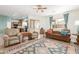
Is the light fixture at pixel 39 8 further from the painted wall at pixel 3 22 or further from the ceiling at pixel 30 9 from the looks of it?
the painted wall at pixel 3 22

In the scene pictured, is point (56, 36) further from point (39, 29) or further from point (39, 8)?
point (39, 8)

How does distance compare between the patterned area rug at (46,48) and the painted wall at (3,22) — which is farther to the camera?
the patterned area rug at (46,48)

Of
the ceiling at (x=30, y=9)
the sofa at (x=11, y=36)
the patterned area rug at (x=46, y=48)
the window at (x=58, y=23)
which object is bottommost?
the patterned area rug at (x=46, y=48)

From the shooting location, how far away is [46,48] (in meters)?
2.29

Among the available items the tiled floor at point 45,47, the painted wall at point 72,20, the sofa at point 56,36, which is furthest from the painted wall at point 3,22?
the painted wall at point 72,20

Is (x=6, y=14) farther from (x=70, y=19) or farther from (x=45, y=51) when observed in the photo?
(x=70, y=19)

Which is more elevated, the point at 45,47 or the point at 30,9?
the point at 30,9

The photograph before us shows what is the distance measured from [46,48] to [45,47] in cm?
2

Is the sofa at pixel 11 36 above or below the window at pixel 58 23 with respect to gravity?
A: below

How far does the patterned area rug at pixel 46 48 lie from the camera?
227 centimetres

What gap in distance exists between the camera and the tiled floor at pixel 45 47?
2254 mm

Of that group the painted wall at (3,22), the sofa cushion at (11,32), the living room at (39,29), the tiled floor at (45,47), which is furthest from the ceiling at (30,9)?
the tiled floor at (45,47)

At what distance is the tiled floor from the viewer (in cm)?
225

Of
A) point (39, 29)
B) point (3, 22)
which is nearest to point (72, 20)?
point (39, 29)
